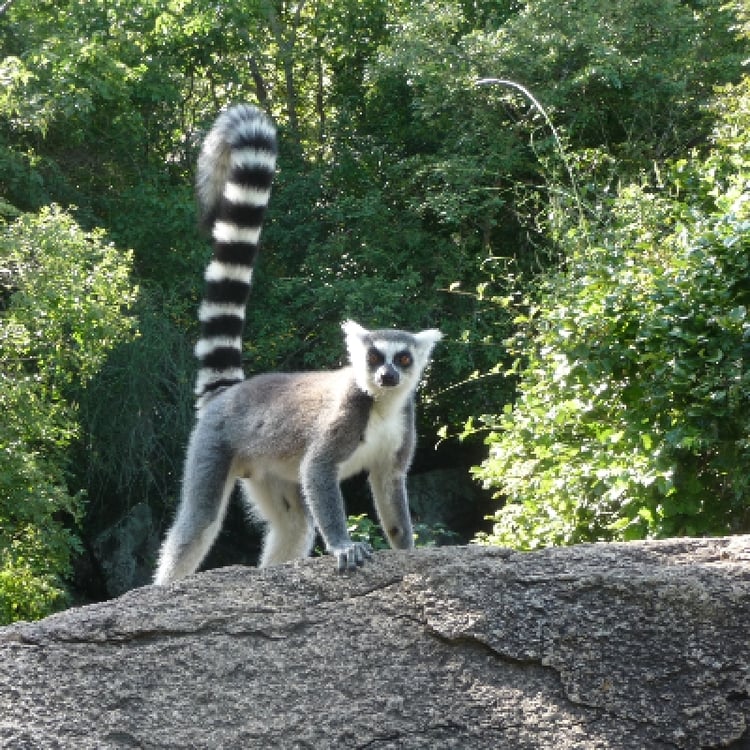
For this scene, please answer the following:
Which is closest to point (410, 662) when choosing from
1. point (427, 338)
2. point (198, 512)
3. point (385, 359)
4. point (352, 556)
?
point (352, 556)

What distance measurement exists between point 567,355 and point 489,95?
379 inches

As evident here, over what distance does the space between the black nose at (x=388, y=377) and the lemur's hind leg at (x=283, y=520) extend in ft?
2.73

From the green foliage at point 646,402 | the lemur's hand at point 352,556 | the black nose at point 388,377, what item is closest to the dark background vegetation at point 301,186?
the green foliage at point 646,402

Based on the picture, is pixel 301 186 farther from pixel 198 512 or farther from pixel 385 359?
pixel 385 359

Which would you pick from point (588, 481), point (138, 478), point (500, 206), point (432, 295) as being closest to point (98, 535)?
point (138, 478)

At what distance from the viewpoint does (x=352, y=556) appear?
4.48 m

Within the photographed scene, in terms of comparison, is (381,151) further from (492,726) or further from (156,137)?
(492,726)

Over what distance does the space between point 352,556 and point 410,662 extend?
1.99ft

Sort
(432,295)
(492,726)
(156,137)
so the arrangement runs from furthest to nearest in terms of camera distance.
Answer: (156,137) < (432,295) < (492,726)

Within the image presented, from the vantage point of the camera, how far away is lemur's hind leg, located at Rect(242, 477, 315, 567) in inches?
244

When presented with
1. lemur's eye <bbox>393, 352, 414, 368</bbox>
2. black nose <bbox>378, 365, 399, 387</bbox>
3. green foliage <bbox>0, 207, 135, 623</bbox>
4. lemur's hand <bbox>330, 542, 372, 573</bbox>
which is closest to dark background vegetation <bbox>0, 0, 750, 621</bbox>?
green foliage <bbox>0, 207, 135, 623</bbox>

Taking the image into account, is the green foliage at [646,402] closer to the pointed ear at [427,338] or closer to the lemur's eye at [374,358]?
the pointed ear at [427,338]

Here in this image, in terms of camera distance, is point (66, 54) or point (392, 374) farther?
point (66, 54)

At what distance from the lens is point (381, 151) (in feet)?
56.4
